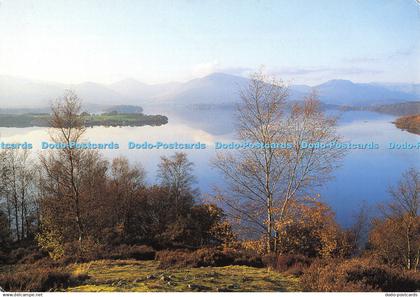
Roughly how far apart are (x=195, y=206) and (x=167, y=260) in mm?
3029

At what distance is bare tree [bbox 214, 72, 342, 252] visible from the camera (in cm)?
823

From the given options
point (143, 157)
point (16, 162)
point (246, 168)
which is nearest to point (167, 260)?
point (246, 168)

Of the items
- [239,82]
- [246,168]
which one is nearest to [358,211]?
[246,168]

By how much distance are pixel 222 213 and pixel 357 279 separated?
146 inches

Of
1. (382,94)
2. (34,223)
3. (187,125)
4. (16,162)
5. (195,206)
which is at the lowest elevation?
(34,223)

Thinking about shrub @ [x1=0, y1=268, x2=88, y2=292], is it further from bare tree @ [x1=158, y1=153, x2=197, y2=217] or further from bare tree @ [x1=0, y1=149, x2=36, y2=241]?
bare tree @ [x1=0, y1=149, x2=36, y2=241]

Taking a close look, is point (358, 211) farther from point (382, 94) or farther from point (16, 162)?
point (16, 162)

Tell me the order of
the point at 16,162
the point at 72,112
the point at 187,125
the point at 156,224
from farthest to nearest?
the point at 16,162 → the point at 156,224 → the point at 187,125 → the point at 72,112

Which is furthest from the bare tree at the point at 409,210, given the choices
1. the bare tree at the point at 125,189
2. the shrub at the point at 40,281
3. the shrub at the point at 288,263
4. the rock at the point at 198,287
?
the shrub at the point at 40,281

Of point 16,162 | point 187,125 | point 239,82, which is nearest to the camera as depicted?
point 239,82

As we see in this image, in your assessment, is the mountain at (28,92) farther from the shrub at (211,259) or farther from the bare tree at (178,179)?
the shrub at (211,259)

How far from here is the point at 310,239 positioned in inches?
336

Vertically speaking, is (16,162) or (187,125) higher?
(187,125)

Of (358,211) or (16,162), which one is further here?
(358,211)
